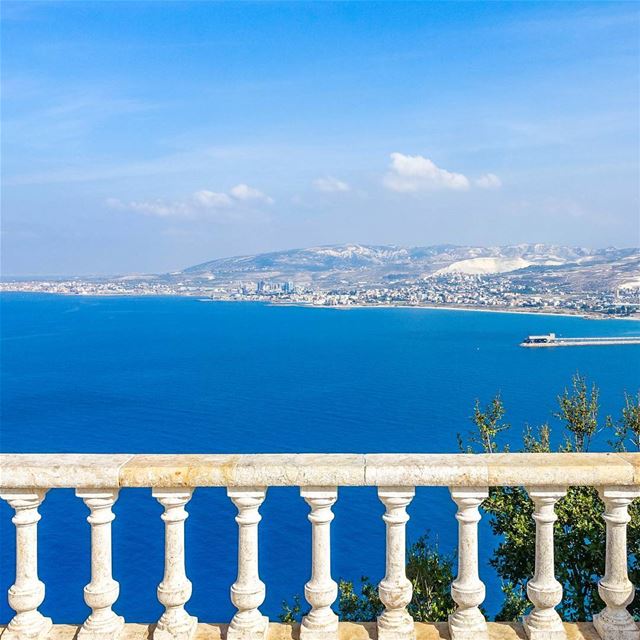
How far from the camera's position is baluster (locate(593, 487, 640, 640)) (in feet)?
10.7

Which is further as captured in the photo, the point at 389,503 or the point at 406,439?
the point at 406,439

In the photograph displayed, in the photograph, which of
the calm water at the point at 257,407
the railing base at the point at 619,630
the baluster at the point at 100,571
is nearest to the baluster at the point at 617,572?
the railing base at the point at 619,630

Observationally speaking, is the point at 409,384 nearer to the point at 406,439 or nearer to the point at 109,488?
the point at 406,439

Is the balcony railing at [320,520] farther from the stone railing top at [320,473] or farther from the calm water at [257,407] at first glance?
the calm water at [257,407]

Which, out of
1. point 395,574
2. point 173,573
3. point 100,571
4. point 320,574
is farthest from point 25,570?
point 395,574

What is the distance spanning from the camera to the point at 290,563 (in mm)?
26844

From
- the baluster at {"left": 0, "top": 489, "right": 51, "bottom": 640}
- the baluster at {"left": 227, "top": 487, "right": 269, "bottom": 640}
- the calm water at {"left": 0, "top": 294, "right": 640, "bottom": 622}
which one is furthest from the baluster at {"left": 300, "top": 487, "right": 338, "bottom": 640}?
the calm water at {"left": 0, "top": 294, "right": 640, "bottom": 622}

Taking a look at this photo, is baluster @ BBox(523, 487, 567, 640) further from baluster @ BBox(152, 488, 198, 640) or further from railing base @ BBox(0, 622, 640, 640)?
baluster @ BBox(152, 488, 198, 640)

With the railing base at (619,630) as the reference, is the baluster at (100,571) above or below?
above

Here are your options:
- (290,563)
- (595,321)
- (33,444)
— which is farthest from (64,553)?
(595,321)

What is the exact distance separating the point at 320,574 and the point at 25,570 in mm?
1468

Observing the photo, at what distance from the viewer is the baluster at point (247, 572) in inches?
128

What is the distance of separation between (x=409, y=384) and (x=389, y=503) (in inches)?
2473

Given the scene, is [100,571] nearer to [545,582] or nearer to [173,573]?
[173,573]
